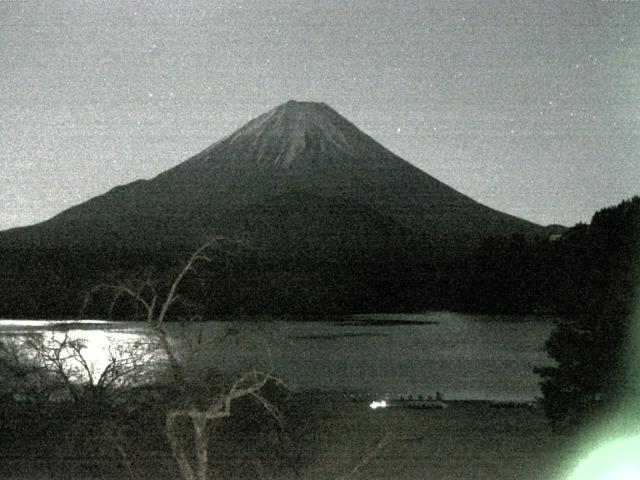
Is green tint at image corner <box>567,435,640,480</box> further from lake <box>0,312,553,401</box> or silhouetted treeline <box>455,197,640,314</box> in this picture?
lake <box>0,312,553,401</box>

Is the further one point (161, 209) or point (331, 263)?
point (161, 209)

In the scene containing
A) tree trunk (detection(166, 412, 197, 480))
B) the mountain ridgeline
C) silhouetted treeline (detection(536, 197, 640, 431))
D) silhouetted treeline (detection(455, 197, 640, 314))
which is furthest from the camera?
the mountain ridgeline

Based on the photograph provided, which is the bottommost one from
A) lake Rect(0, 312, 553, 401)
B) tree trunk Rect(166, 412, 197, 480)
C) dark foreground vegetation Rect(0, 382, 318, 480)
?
lake Rect(0, 312, 553, 401)

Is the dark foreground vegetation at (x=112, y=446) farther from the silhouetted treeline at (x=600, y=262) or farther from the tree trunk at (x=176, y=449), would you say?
the silhouetted treeline at (x=600, y=262)

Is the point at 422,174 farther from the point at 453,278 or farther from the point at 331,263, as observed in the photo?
the point at 453,278

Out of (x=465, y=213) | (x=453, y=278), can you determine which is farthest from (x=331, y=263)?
(x=465, y=213)

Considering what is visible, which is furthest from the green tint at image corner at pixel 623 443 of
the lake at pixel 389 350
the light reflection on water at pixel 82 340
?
the light reflection on water at pixel 82 340

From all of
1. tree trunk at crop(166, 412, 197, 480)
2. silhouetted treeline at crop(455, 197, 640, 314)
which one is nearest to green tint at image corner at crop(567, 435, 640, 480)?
silhouetted treeline at crop(455, 197, 640, 314)
